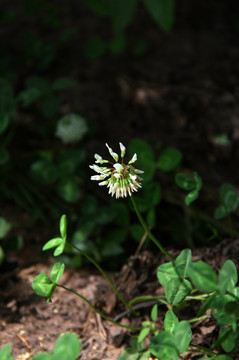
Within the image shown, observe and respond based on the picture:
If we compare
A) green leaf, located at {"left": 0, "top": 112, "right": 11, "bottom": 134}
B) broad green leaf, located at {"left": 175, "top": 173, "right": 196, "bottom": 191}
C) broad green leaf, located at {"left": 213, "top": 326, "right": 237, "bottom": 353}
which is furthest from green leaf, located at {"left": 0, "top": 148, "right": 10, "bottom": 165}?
broad green leaf, located at {"left": 213, "top": 326, "right": 237, "bottom": 353}

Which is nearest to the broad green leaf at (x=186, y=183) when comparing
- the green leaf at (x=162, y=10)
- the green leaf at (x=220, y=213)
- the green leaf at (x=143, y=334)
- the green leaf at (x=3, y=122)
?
the green leaf at (x=220, y=213)

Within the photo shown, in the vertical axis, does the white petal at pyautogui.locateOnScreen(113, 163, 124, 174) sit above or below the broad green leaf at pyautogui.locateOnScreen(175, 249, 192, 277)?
above

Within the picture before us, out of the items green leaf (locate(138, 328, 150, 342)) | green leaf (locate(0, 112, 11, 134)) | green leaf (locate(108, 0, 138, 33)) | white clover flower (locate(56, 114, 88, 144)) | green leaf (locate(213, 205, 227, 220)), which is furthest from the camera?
green leaf (locate(108, 0, 138, 33))

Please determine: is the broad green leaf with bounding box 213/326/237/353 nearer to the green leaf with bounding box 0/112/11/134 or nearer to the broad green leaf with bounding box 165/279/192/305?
the broad green leaf with bounding box 165/279/192/305

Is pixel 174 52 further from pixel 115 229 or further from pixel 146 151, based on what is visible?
pixel 115 229

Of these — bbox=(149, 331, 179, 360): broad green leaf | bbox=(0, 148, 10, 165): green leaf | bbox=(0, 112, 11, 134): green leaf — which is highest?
bbox=(0, 112, 11, 134): green leaf

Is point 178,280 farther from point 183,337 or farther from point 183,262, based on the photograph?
point 183,337

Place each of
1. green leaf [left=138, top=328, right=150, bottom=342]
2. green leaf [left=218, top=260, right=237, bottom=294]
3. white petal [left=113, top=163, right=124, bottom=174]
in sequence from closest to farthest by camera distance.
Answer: green leaf [left=218, top=260, right=237, bottom=294] → white petal [left=113, top=163, right=124, bottom=174] → green leaf [left=138, top=328, right=150, bottom=342]

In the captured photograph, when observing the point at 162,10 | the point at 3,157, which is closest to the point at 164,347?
the point at 3,157
